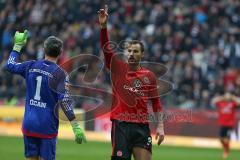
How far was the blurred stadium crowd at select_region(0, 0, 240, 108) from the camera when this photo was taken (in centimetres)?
2639

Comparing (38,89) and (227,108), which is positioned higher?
(227,108)

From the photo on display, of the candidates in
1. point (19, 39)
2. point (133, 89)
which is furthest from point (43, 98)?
point (133, 89)

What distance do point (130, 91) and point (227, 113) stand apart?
40.2ft

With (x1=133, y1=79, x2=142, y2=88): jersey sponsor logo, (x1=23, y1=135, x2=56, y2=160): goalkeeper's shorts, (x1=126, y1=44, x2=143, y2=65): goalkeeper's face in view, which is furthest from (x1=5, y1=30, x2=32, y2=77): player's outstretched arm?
(x1=133, y1=79, x2=142, y2=88): jersey sponsor logo

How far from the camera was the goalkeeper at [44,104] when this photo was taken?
9.62m

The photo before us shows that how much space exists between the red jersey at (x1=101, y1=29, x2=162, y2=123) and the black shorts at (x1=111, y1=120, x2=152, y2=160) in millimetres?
91

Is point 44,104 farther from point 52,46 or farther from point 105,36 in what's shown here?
point 105,36

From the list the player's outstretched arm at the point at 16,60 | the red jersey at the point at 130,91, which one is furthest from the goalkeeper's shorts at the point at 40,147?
the red jersey at the point at 130,91

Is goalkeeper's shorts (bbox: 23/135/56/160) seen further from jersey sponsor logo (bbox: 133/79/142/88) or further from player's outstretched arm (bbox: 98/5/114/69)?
jersey sponsor logo (bbox: 133/79/142/88)

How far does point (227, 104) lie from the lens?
73.8ft

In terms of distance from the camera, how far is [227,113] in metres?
22.4

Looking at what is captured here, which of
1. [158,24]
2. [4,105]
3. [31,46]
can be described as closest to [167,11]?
[158,24]

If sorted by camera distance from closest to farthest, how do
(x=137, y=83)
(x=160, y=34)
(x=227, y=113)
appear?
(x=137, y=83) → (x=227, y=113) → (x=160, y=34)

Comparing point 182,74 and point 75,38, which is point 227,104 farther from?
point 75,38
